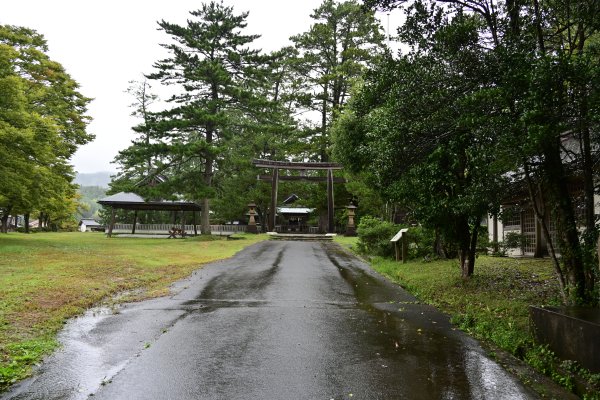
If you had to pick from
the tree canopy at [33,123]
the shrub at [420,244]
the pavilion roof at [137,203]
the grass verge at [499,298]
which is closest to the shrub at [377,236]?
the shrub at [420,244]

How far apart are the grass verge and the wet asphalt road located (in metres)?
0.43

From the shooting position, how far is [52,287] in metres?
8.58

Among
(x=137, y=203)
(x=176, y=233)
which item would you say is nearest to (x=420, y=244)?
(x=176, y=233)

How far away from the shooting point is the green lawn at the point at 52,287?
4.89 metres

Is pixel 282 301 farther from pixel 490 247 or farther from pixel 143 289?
pixel 490 247

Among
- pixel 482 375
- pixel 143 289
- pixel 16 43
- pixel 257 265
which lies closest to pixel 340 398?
pixel 482 375

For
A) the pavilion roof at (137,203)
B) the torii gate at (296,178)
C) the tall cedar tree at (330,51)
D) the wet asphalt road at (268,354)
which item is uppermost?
the tall cedar tree at (330,51)

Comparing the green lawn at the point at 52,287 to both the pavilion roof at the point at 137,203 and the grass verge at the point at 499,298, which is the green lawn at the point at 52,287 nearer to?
the grass verge at the point at 499,298

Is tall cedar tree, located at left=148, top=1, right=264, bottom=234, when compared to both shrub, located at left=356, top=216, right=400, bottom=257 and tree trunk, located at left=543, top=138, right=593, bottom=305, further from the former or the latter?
tree trunk, located at left=543, top=138, right=593, bottom=305

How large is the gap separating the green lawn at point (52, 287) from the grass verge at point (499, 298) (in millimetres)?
5191

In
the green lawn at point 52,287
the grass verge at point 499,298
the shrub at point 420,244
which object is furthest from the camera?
the shrub at point 420,244

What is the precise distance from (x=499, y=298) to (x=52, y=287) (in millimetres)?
8590

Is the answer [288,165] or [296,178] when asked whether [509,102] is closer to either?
[288,165]

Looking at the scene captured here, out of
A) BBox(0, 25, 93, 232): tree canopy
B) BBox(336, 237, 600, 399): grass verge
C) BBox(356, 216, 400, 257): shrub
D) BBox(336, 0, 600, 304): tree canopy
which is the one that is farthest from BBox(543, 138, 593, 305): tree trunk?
BBox(0, 25, 93, 232): tree canopy
